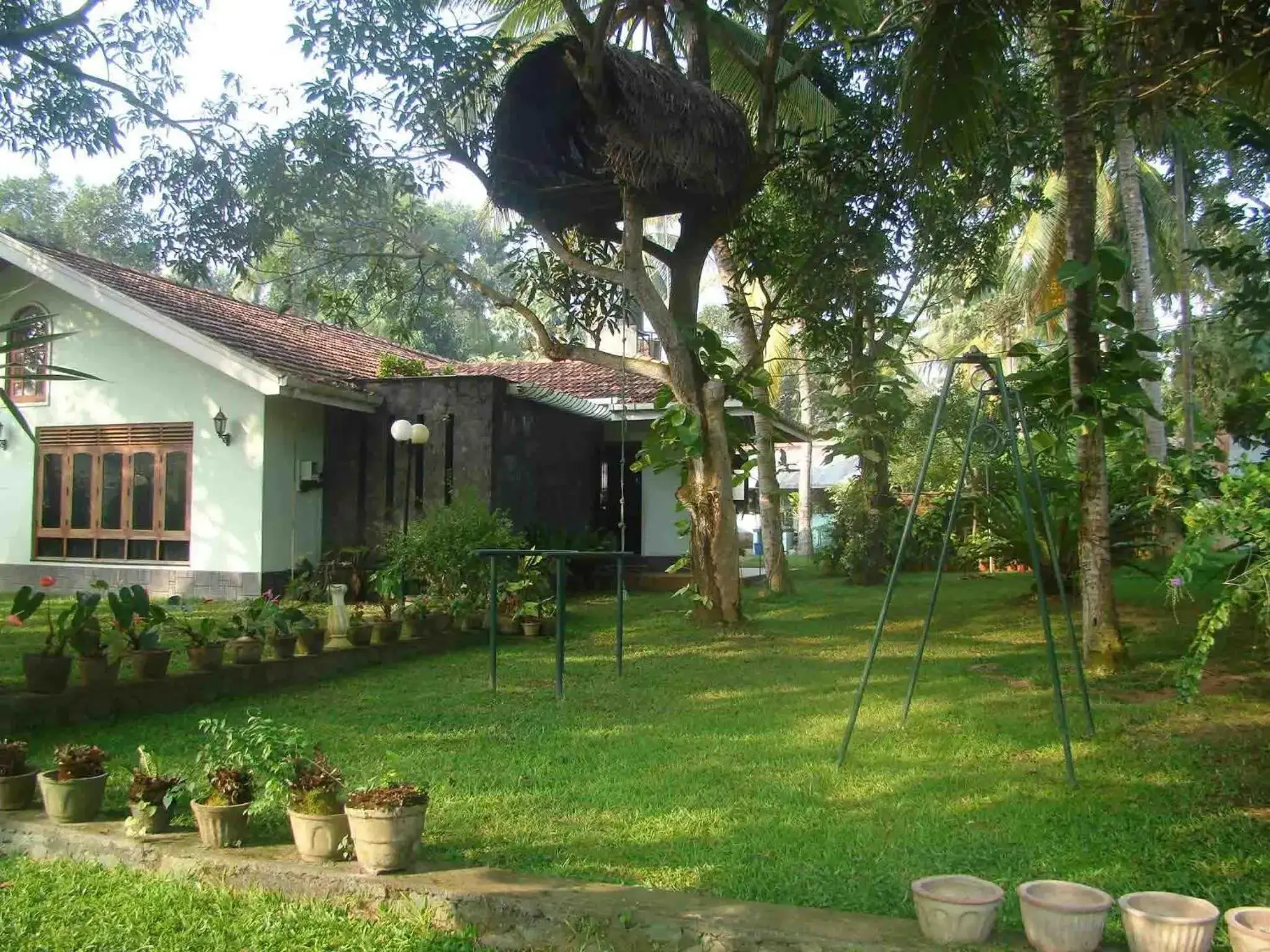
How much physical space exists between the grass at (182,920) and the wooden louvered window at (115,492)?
31.9ft

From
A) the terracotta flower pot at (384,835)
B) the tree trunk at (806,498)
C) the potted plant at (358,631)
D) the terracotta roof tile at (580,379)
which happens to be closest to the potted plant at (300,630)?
the potted plant at (358,631)

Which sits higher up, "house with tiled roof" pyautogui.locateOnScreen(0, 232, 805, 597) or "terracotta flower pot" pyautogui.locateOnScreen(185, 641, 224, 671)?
"house with tiled roof" pyautogui.locateOnScreen(0, 232, 805, 597)

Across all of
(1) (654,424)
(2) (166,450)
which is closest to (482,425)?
(1) (654,424)

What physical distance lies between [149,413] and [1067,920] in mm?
12655

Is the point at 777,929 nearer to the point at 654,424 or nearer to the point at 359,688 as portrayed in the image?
the point at 359,688

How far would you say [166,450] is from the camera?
13.2 metres

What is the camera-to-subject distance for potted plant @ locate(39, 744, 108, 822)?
439cm

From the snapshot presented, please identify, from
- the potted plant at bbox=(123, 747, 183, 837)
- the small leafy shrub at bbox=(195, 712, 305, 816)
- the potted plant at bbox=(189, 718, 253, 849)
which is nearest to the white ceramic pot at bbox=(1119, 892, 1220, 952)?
the small leafy shrub at bbox=(195, 712, 305, 816)

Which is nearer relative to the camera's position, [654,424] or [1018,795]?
[1018,795]

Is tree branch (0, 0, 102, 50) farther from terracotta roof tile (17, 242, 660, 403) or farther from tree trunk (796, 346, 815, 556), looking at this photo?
tree trunk (796, 346, 815, 556)

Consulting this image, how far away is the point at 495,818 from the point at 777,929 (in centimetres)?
170

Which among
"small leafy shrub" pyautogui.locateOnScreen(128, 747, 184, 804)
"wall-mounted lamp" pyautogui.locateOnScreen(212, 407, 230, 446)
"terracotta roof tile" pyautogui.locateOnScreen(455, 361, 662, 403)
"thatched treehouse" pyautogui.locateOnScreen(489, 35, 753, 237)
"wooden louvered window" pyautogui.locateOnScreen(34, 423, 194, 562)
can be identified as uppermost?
"thatched treehouse" pyautogui.locateOnScreen(489, 35, 753, 237)

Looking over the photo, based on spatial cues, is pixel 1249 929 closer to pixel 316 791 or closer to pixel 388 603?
pixel 316 791

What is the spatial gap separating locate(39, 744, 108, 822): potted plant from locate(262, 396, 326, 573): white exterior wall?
8.30m
